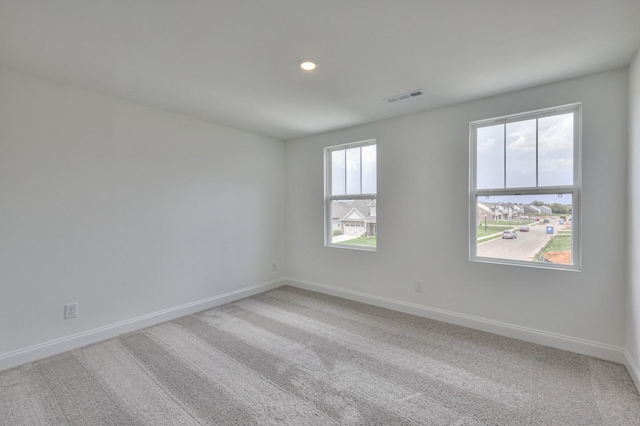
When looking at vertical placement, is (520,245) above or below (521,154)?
below

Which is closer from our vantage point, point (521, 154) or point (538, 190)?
point (538, 190)

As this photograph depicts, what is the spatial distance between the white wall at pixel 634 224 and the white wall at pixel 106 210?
3999mm

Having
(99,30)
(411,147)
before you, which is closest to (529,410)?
(411,147)

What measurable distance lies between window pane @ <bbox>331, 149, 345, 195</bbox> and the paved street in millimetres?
2021

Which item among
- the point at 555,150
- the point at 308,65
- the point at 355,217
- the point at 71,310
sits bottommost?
the point at 71,310

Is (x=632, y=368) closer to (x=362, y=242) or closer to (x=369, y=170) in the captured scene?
(x=362, y=242)

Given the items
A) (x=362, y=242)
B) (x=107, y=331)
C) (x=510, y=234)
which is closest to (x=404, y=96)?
(x=510, y=234)

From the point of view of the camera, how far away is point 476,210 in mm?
3207

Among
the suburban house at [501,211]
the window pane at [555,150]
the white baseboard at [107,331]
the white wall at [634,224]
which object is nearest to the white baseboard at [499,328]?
the white wall at [634,224]

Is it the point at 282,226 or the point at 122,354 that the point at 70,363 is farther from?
the point at 282,226

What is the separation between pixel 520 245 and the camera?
2957mm

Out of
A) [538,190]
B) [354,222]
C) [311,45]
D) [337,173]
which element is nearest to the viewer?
[311,45]

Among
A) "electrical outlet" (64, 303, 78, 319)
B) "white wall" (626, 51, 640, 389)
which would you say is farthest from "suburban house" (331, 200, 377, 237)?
"electrical outlet" (64, 303, 78, 319)

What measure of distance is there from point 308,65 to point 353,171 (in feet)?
6.93
